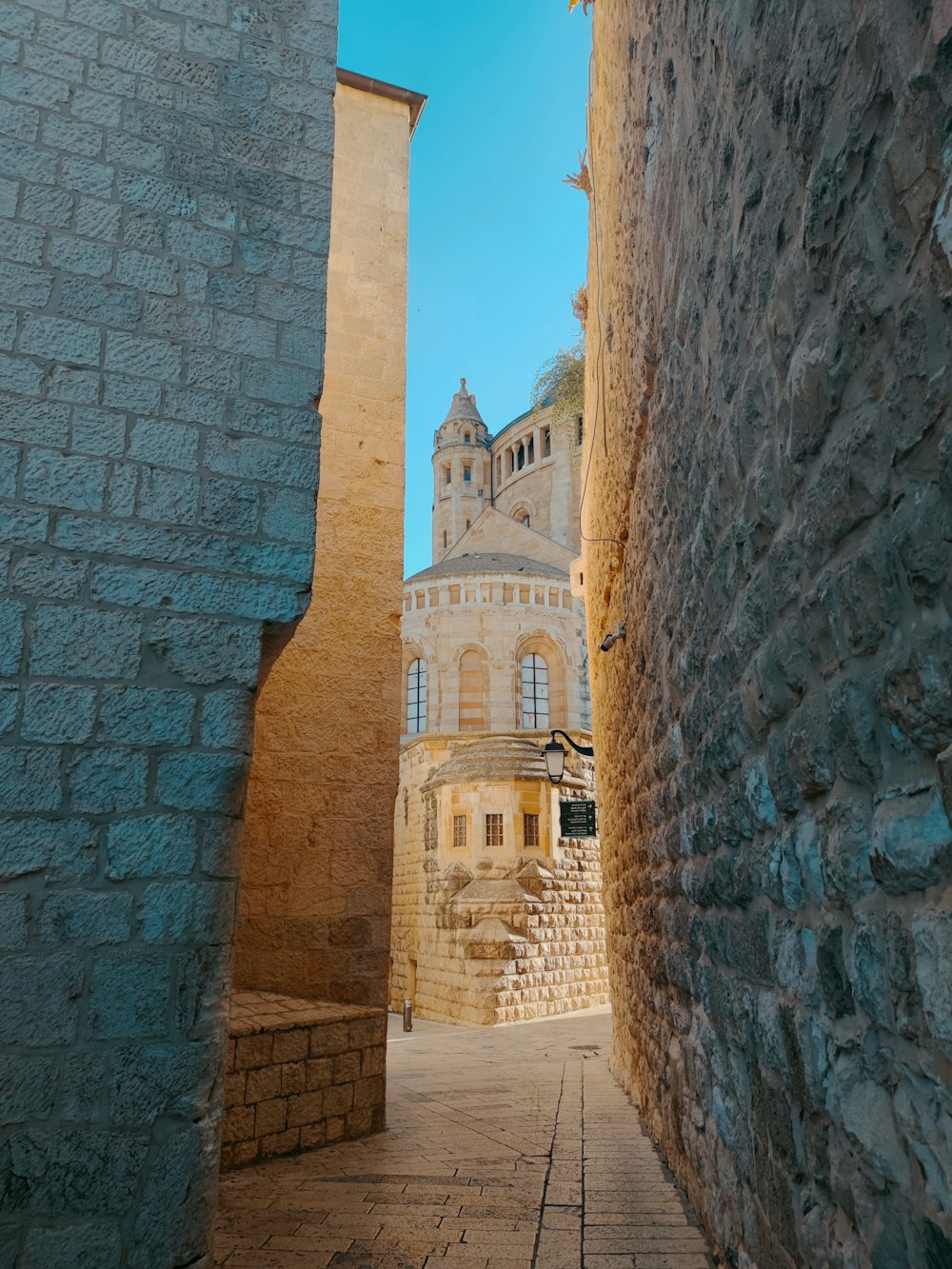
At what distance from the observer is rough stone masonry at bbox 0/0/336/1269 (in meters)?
2.83

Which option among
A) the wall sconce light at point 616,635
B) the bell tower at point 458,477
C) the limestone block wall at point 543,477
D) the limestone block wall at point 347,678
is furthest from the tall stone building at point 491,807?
the bell tower at point 458,477

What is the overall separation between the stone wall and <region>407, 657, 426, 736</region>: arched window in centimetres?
2577

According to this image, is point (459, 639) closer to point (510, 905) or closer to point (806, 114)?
point (510, 905)

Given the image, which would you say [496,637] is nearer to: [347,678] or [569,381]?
[569,381]

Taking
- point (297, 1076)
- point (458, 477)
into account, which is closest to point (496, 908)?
point (297, 1076)

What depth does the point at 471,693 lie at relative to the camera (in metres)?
29.2

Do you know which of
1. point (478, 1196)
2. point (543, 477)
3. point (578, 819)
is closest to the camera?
point (478, 1196)

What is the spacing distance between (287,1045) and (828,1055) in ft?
13.7

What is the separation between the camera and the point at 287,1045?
5320 millimetres

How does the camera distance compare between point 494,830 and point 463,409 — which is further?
point 463,409

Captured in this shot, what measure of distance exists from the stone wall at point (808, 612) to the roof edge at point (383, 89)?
4.53m

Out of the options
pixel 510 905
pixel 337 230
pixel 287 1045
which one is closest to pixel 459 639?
pixel 510 905

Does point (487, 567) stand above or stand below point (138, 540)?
above

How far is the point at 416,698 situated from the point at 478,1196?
84.7 feet
